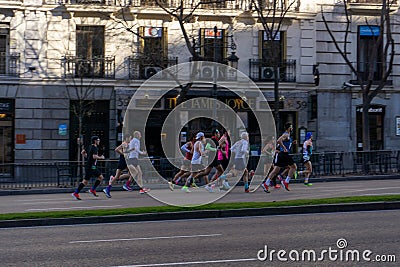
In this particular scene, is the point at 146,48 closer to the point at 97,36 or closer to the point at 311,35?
the point at 97,36

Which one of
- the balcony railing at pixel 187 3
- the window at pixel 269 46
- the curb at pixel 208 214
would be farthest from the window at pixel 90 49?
the curb at pixel 208 214

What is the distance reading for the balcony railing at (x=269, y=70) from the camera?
36688 mm

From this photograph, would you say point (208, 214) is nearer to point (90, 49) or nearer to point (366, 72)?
point (90, 49)

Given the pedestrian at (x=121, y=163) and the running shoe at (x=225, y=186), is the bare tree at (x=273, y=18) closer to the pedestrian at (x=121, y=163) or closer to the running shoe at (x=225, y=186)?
the pedestrian at (x=121, y=163)

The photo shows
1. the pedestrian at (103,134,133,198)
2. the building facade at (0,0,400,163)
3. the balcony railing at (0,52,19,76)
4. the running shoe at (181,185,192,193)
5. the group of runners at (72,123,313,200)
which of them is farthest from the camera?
the building facade at (0,0,400,163)

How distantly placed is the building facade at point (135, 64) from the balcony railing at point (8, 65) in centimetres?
5

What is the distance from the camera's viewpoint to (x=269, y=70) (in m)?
36.8

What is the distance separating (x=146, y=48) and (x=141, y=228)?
70.3 feet

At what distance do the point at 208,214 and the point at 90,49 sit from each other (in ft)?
68.2

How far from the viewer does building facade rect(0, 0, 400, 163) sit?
112ft

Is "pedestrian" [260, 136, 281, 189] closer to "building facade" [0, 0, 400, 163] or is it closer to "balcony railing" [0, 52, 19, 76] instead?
"building facade" [0, 0, 400, 163]

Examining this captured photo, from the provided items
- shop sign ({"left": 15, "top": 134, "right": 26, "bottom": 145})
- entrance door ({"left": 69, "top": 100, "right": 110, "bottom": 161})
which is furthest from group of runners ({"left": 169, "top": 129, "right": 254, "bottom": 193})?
shop sign ({"left": 15, "top": 134, "right": 26, "bottom": 145})

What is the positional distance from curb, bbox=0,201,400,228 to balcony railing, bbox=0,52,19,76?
19.7 m

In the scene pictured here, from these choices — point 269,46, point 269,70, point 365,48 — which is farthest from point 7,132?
point 365,48
